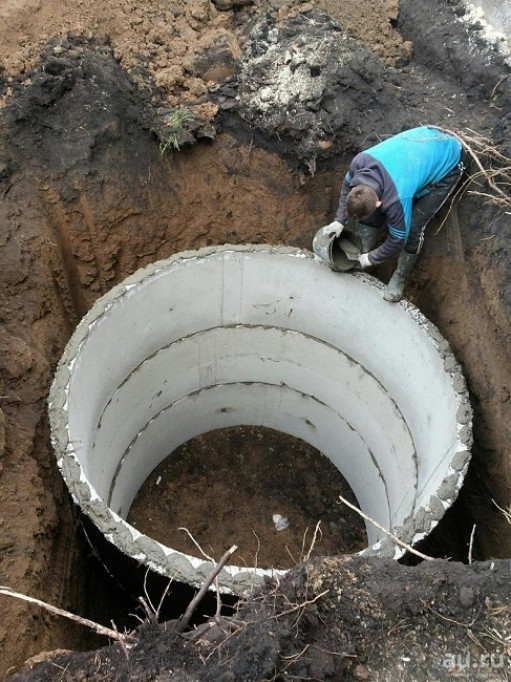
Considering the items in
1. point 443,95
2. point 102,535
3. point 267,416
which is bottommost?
point 267,416

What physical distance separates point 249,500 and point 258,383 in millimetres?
1153

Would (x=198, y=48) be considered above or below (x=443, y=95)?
below

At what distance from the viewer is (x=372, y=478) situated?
5.08m

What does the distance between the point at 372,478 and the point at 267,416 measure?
131cm

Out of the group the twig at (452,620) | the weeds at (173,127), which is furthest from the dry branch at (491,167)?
the twig at (452,620)

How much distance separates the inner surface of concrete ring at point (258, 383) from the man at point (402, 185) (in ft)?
1.40

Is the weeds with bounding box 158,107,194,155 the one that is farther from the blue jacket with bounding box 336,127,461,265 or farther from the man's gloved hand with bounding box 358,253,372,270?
the man's gloved hand with bounding box 358,253,372,270

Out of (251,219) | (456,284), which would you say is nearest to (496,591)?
(456,284)

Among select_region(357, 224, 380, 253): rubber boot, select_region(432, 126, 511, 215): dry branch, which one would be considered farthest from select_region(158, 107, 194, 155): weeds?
select_region(432, 126, 511, 215): dry branch

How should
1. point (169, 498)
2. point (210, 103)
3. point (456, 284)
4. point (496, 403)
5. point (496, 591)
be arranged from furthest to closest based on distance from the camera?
point (169, 498) < point (210, 103) < point (456, 284) < point (496, 403) < point (496, 591)

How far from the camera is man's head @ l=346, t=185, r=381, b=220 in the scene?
11.9ft

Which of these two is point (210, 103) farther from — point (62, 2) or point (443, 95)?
point (443, 95)

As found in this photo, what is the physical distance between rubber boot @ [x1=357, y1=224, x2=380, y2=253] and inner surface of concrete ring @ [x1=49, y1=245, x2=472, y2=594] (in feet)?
0.96

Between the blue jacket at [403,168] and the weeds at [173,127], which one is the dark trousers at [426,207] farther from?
the weeds at [173,127]
